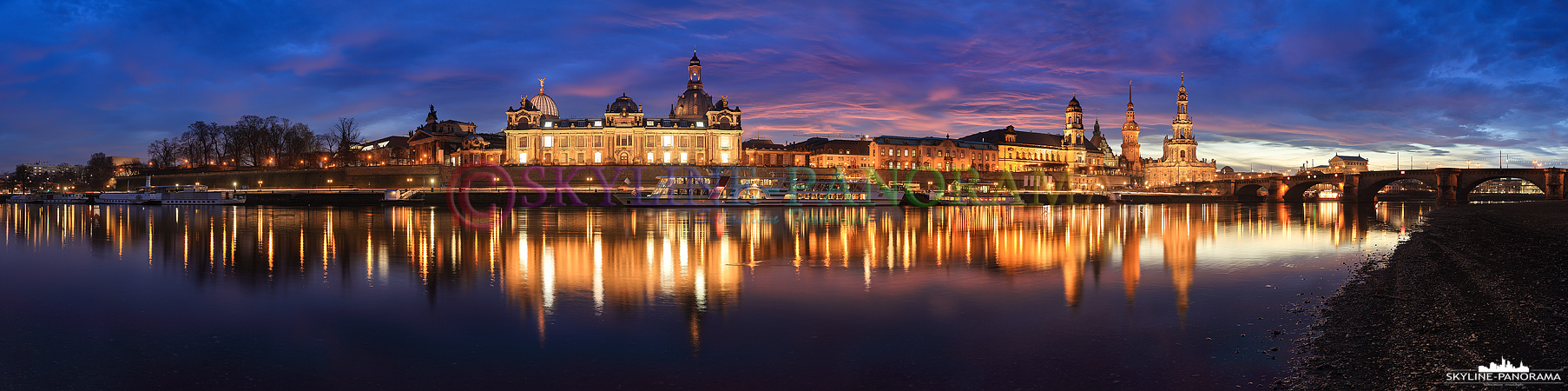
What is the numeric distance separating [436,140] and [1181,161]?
→ 143012mm

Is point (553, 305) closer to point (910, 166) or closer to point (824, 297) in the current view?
point (824, 297)

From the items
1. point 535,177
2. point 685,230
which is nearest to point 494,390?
point 685,230

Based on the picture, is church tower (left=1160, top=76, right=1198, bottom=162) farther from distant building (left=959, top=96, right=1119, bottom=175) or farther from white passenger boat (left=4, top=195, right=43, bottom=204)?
white passenger boat (left=4, top=195, right=43, bottom=204)

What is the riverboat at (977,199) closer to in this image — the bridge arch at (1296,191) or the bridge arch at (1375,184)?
the bridge arch at (1296,191)

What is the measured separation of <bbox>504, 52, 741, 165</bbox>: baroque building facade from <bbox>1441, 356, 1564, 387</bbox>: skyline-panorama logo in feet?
357

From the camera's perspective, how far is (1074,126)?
176625 millimetres

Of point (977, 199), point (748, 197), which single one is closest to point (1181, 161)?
point (977, 199)

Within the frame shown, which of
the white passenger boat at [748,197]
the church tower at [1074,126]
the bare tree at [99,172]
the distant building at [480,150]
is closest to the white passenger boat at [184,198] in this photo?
the white passenger boat at [748,197]

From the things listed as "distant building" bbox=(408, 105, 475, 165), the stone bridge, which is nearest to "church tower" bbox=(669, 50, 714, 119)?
"distant building" bbox=(408, 105, 475, 165)

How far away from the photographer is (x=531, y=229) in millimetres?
30094

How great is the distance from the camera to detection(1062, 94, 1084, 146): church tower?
17488cm

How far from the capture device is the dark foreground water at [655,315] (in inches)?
309

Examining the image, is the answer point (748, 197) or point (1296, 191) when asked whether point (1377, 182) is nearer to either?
point (1296, 191)

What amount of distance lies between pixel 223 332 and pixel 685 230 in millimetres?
20291
